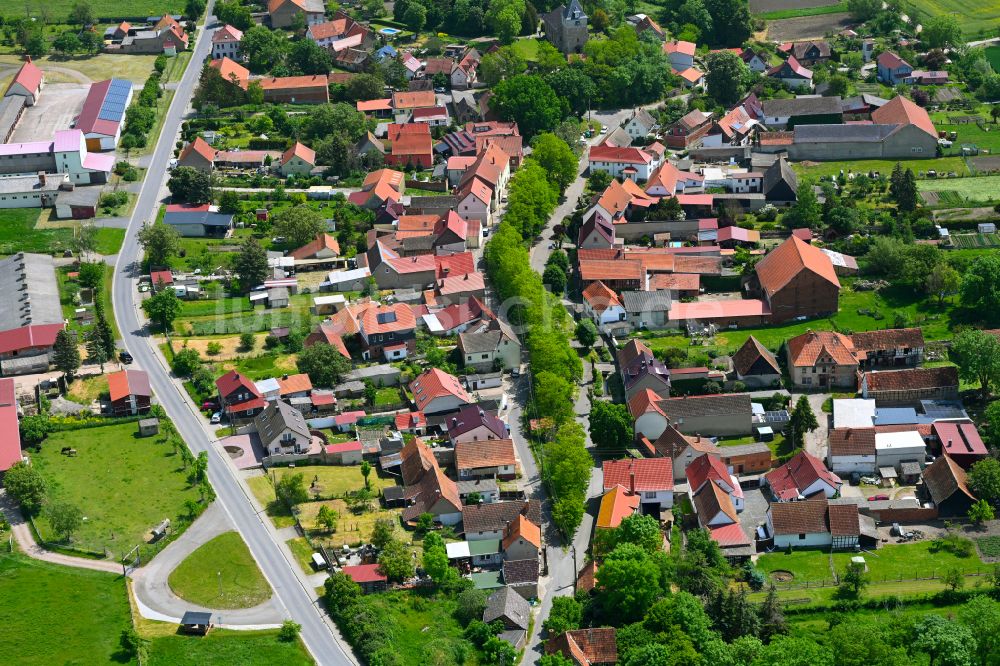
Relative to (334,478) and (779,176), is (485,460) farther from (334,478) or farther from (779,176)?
(779,176)

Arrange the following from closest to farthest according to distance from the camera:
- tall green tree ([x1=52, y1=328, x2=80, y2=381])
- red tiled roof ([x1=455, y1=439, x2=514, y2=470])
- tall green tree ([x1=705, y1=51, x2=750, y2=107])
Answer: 1. red tiled roof ([x1=455, y1=439, x2=514, y2=470])
2. tall green tree ([x1=52, y1=328, x2=80, y2=381])
3. tall green tree ([x1=705, y1=51, x2=750, y2=107])

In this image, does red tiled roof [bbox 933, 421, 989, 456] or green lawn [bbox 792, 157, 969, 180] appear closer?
red tiled roof [bbox 933, 421, 989, 456]

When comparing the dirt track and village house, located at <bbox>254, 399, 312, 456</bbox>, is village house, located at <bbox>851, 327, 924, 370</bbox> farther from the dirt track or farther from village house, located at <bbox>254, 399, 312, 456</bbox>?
the dirt track

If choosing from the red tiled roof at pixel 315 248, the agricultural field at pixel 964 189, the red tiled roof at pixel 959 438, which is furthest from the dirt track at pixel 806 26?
the red tiled roof at pixel 959 438

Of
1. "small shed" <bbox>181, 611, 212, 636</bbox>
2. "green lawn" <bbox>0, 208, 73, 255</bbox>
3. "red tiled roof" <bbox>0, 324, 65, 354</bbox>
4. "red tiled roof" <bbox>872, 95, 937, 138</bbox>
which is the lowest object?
"red tiled roof" <bbox>872, 95, 937, 138</bbox>

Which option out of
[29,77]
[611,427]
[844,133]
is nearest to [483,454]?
[611,427]

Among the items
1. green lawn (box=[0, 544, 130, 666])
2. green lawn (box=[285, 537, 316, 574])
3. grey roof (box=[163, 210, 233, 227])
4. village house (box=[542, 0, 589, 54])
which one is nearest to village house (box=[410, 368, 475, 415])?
green lawn (box=[285, 537, 316, 574])
